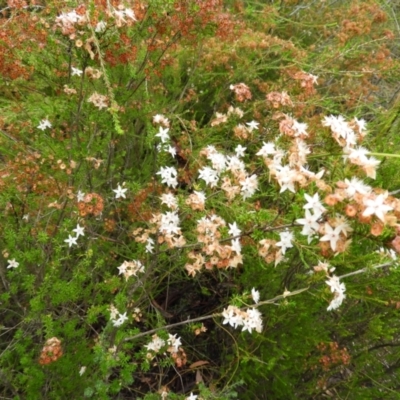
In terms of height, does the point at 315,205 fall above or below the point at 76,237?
above

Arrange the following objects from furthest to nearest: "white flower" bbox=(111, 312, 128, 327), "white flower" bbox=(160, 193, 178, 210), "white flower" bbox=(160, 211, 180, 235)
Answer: "white flower" bbox=(160, 193, 178, 210), "white flower" bbox=(111, 312, 128, 327), "white flower" bbox=(160, 211, 180, 235)

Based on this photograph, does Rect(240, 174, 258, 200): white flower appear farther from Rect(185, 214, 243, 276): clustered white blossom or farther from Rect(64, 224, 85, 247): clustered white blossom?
Rect(64, 224, 85, 247): clustered white blossom

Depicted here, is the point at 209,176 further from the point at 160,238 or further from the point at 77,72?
the point at 77,72

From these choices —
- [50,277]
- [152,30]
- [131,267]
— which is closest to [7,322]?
[50,277]

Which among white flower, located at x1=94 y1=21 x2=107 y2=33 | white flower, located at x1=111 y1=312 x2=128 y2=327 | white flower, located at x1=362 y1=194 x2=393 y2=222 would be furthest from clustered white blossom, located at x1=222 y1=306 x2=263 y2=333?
white flower, located at x1=94 y1=21 x2=107 y2=33

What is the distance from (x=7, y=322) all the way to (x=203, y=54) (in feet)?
7.90

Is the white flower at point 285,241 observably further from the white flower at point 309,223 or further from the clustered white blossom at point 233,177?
the clustered white blossom at point 233,177

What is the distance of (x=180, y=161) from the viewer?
3986mm

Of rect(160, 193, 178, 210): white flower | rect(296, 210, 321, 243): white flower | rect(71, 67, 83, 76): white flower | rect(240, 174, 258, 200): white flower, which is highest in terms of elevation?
rect(296, 210, 321, 243): white flower

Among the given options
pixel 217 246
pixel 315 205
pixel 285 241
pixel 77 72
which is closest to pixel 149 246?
pixel 217 246

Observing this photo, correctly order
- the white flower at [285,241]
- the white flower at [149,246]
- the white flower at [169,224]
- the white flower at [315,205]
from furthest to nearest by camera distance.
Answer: the white flower at [149,246] < the white flower at [169,224] < the white flower at [285,241] < the white flower at [315,205]

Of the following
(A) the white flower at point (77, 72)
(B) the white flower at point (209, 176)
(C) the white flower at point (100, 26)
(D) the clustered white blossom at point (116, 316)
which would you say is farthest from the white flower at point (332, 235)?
(A) the white flower at point (77, 72)

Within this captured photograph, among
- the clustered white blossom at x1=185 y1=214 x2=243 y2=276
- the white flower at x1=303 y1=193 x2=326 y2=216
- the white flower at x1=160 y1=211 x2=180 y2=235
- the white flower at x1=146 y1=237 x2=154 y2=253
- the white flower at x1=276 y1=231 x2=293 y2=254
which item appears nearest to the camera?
the white flower at x1=303 y1=193 x2=326 y2=216

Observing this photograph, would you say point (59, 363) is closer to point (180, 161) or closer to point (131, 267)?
point (131, 267)
